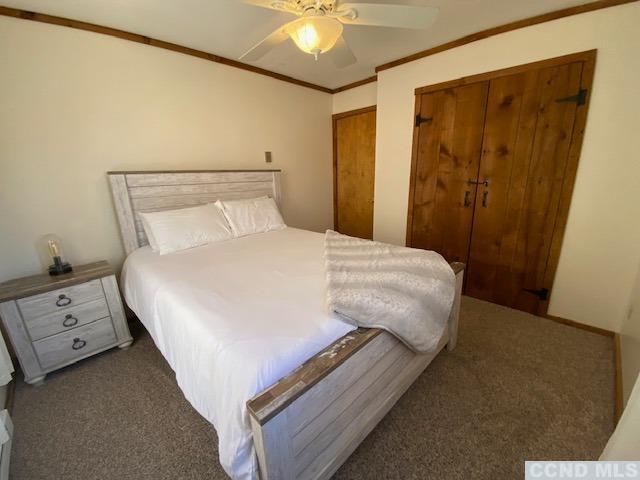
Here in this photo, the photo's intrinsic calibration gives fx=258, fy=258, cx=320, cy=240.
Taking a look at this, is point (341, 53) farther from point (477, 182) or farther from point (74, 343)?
point (74, 343)

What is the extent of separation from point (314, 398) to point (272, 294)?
521 millimetres

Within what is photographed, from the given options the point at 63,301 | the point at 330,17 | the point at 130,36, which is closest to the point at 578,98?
the point at 330,17

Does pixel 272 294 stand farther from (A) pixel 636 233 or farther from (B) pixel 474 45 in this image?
(B) pixel 474 45

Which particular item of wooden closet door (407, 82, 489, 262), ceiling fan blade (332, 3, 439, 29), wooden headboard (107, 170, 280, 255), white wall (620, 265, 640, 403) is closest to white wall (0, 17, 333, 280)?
wooden headboard (107, 170, 280, 255)

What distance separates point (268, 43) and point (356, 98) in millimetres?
2072

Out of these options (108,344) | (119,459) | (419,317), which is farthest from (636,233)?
(108,344)

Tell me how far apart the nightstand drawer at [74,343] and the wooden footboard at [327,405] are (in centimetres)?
171

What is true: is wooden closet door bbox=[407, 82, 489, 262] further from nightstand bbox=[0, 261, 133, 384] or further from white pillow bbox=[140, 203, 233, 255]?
nightstand bbox=[0, 261, 133, 384]

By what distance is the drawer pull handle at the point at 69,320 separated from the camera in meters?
1.68

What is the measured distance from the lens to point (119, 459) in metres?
1.20

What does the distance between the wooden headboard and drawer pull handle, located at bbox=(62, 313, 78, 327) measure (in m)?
0.59

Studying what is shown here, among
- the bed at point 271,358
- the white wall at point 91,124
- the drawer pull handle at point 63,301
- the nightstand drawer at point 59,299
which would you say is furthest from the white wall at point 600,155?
the drawer pull handle at point 63,301

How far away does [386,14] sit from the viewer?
137 cm

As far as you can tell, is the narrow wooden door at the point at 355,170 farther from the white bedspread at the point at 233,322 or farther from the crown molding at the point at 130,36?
the white bedspread at the point at 233,322
